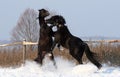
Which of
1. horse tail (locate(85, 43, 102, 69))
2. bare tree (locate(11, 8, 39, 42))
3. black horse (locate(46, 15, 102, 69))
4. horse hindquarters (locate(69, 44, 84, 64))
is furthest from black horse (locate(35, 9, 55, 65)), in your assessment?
bare tree (locate(11, 8, 39, 42))

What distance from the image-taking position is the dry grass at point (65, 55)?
55.5ft

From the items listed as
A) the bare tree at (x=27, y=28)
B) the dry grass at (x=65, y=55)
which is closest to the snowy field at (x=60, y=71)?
the dry grass at (x=65, y=55)

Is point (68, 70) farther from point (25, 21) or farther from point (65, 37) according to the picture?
point (25, 21)

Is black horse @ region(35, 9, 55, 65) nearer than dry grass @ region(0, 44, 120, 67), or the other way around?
black horse @ region(35, 9, 55, 65)

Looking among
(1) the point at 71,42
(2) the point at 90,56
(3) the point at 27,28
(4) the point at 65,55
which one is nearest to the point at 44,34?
(1) the point at 71,42

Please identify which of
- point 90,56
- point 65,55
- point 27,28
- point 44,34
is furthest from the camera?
point 27,28

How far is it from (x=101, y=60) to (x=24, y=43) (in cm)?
365

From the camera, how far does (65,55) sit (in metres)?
18.2

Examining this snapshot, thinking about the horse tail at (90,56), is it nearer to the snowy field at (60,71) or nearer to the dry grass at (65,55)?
the snowy field at (60,71)

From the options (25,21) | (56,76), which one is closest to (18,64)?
(56,76)

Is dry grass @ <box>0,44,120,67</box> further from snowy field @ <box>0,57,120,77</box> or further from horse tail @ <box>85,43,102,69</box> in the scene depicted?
snowy field @ <box>0,57,120,77</box>

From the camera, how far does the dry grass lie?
16.9 metres

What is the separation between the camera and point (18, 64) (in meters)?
19.3

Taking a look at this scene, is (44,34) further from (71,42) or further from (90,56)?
(90,56)
